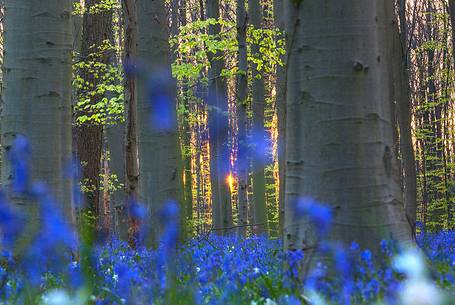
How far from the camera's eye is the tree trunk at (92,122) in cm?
1462

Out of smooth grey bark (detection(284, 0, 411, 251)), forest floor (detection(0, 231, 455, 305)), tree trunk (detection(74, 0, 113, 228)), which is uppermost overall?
tree trunk (detection(74, 0, 113, 228))

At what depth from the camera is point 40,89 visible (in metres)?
5.03

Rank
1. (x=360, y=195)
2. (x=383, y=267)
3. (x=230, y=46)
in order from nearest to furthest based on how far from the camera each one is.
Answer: (x=383, y=267), (x=360, y=195), (x=230, y=46)

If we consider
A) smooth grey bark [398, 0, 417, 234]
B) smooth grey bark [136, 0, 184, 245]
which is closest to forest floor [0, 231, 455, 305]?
smooth grey bark [136, 0, 184, 245]

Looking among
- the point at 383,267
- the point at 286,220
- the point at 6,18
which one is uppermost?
the point at 6,18

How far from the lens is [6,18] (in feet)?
17.3

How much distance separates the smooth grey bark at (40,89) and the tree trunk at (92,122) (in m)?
8.91

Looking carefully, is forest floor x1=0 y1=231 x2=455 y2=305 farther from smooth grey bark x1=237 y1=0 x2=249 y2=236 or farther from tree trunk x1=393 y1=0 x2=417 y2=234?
smooth grey bark x1=237 y1=0 x2=249 y2=236

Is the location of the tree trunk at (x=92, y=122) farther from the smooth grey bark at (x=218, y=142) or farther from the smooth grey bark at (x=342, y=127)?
the smooth grey bark at (x=342, y=127)

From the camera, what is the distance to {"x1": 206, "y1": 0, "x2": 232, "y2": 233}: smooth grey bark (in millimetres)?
15672

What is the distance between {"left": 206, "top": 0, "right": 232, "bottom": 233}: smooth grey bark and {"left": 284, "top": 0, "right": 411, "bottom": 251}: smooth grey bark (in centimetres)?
1160

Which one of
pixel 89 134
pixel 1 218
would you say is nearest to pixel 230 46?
pixel 89 134

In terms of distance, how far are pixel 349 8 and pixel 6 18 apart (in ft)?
10.8

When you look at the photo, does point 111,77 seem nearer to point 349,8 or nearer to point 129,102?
point 129,102
